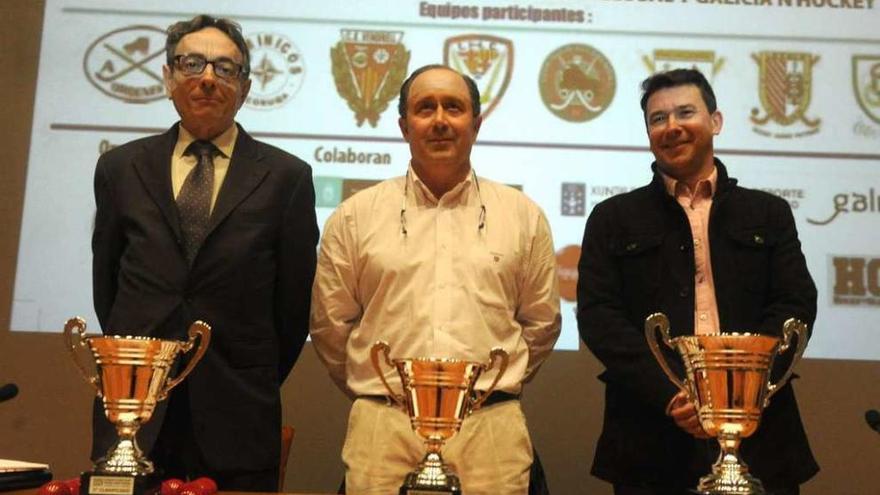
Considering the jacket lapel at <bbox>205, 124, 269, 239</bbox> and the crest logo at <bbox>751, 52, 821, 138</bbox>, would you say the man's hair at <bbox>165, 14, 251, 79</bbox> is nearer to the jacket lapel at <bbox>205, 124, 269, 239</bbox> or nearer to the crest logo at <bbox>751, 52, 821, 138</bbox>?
the jacket lapel at <bbox>205, 124, 269, 239</bbox>

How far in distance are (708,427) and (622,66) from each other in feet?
6.77

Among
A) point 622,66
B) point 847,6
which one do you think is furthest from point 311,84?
point 847,6

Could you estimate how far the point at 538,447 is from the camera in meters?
3.68

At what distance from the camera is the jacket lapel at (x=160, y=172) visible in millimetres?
2619

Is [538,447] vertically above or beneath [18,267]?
beneath

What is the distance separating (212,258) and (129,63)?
1.48 meters

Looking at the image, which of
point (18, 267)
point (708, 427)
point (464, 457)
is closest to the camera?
point (708, 427)

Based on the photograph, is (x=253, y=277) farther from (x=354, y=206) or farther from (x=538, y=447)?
(x=538, y=447)

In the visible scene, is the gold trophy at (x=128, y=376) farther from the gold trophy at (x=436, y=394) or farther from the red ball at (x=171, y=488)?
the gold trophy at (x=436, y=394)

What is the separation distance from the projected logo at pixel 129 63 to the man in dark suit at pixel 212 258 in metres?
1.03

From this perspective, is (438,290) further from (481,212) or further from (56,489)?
(56,489)

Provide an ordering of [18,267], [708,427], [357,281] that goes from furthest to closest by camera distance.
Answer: [18,267], [357,281], [708,427]

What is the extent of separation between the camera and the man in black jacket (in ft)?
8.69

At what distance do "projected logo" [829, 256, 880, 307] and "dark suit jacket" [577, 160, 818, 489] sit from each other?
2.73 feet
